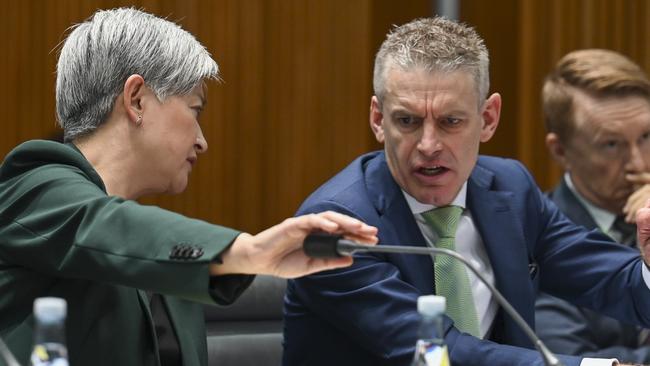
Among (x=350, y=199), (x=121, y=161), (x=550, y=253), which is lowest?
(x=550, y=253)

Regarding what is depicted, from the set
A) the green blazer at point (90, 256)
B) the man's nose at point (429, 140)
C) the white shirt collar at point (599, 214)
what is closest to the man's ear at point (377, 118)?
the man's nose at point (429, 140)

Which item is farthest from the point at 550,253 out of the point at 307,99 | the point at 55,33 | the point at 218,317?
the point at 55,33

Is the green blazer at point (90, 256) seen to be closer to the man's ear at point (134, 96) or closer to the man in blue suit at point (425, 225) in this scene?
the man's ear at point (134, 96)

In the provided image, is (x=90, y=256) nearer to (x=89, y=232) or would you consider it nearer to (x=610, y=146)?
(x=89, y=232)

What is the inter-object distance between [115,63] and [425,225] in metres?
0.79

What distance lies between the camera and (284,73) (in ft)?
13.1

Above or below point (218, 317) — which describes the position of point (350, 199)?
above

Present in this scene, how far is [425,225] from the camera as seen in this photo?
104 inches

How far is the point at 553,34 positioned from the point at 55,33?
1.85m

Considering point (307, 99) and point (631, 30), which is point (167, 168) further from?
point (631, 30)

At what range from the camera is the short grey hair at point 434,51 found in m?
2.57

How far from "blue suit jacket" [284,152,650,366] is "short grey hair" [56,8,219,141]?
1.37 feet

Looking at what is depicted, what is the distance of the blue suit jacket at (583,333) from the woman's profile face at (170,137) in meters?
1.43

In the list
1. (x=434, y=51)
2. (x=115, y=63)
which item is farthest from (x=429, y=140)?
(x=115, y=63)
